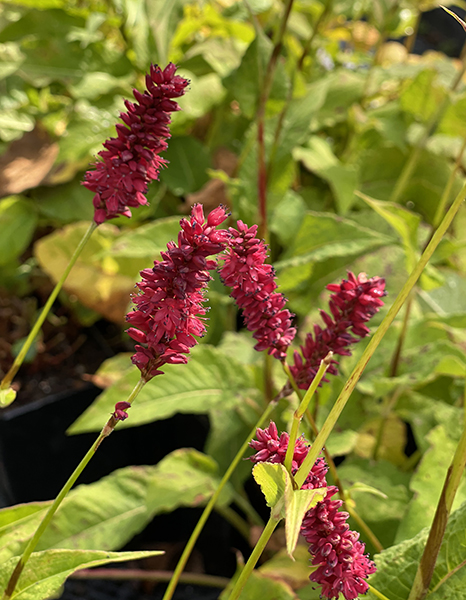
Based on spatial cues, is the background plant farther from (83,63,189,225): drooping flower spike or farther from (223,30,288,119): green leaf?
(83,63,189,225): drooping flower spike

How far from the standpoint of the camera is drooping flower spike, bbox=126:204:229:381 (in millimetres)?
255

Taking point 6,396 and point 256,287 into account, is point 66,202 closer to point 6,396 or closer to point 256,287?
point 6,396

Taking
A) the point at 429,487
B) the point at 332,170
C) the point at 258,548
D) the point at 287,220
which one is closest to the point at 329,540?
the point at 258,548

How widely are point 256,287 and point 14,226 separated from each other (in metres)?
0.95

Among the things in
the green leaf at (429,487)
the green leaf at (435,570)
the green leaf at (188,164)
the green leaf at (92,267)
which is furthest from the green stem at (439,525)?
the green leaf at (188,164)

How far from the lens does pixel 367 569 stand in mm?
296

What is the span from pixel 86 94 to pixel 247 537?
0.75 metres

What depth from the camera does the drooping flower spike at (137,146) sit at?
304 millimetres

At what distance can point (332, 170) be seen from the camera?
0.97 metres

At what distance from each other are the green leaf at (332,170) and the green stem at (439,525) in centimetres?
62

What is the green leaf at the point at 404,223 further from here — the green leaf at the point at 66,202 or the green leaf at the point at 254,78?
the green leaf at the point at 66,202

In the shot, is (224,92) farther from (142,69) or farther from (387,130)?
(387,130)

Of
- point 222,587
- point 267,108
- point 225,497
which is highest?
point 267,108

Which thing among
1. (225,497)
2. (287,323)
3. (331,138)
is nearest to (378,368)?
(225,497)
